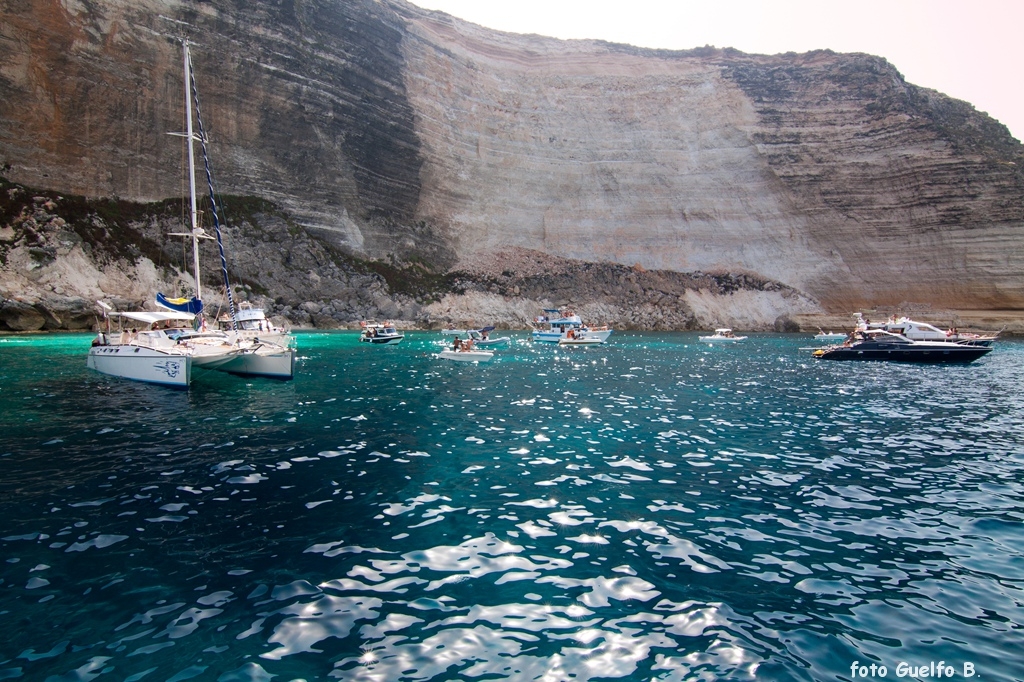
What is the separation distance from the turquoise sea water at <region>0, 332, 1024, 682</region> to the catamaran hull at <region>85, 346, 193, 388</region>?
4986 millimetres

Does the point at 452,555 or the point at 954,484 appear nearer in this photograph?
the point at 452,555

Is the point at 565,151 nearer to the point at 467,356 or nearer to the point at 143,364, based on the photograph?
the point at 467,356

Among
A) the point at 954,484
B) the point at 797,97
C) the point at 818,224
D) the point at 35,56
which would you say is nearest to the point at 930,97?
the point at 797,97

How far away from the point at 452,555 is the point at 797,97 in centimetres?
10178

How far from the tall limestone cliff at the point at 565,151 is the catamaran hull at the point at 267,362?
41022mm

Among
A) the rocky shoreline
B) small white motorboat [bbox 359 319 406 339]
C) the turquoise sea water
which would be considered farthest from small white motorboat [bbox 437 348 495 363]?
the rocky shoreline

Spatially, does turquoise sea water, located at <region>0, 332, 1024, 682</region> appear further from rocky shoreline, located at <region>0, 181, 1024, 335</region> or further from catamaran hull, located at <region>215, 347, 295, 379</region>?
rocky shoreline, located at <region>0, 181, 1024, 335</region>

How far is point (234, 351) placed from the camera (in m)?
23.8

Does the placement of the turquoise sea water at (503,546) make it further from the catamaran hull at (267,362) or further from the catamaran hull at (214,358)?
the catamaran hull at (267,362)

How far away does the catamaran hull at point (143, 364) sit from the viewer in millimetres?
21094

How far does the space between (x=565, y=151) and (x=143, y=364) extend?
77.3 meters

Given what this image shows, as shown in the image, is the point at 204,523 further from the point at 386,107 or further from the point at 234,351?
the point at 386,107

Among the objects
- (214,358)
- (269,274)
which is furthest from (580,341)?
(269,274)

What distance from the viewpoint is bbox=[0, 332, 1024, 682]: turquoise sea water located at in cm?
499
